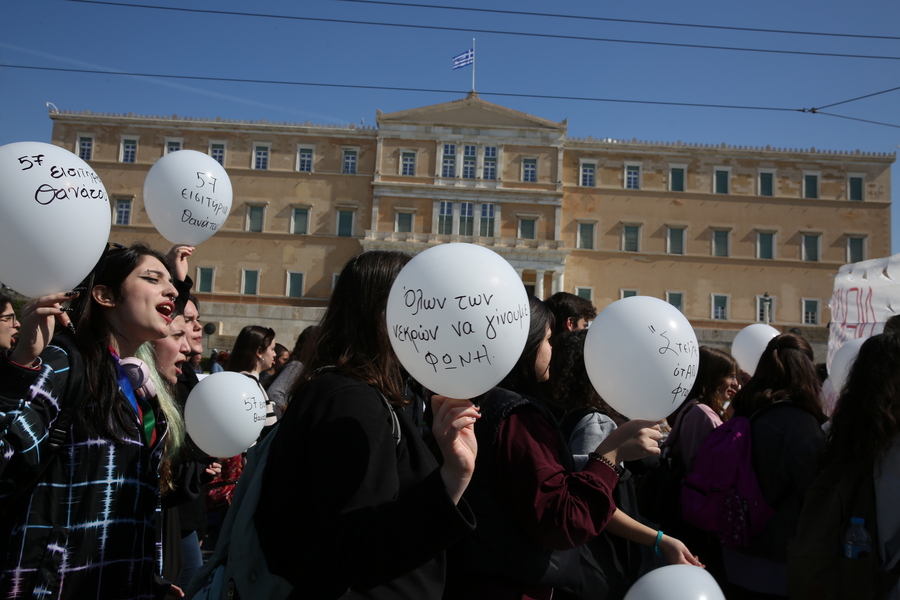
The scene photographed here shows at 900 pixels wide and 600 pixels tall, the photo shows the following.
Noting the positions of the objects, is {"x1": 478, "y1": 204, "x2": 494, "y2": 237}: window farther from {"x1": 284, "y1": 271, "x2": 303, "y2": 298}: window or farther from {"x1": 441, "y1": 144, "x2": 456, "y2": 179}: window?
{"x1": 284, "y1": 271, "x2": 303, "y2": 298}: window

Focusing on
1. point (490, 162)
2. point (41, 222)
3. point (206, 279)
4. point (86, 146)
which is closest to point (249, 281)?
point (206, 279)

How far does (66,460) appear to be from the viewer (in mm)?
1867

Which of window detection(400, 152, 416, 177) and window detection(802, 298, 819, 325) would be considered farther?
window detection(400, 152, 416, 177)

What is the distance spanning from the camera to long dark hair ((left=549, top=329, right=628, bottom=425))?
324 cm

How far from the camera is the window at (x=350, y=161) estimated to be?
3446 centimetres

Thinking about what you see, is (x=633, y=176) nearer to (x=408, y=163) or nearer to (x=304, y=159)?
(x=408, y=163)

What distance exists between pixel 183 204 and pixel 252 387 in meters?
1.17

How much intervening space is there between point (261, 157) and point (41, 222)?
34.4 metres

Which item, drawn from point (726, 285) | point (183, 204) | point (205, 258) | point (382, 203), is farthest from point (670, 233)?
point (183, 204)

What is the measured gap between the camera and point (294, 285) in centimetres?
3375

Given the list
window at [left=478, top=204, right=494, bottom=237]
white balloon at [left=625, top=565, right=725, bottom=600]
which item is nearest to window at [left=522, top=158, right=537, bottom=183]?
window at [left=478, top=204, right=494, bottom=237]

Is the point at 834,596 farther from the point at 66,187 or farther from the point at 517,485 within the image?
the point at 66,187

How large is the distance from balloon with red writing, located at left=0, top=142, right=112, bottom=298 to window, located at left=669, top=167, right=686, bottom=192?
Answer: 35.6m

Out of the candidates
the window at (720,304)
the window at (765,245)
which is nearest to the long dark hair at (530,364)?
the window at (720,304)
